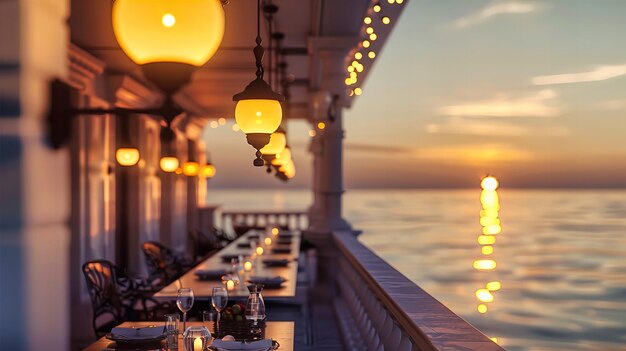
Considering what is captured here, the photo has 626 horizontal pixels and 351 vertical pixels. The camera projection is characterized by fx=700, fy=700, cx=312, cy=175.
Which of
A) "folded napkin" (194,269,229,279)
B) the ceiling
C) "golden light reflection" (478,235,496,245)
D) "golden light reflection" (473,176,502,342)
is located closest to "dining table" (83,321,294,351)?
"folded napkin" (194,269,229,279)

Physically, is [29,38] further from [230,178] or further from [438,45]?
[230,178]

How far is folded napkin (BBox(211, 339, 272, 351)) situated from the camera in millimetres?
2660

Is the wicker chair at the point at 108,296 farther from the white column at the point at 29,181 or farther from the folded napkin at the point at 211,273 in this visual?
the white column at the point at 29,181

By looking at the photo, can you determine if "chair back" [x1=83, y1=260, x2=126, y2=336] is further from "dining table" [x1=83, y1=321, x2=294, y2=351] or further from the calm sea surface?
the calm sea surface

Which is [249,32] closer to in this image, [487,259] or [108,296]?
[108,296]

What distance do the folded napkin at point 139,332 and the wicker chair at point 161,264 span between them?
4060mm

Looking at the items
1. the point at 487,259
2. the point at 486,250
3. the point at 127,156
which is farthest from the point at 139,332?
the point at 486,250

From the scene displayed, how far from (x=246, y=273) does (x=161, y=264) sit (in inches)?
93.4

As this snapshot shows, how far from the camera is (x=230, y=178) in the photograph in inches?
1013

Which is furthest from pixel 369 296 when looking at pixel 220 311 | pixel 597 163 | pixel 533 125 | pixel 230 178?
pixel 533 125

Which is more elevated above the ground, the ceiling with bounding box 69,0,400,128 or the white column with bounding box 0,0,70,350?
the ceiling with bounding box 69,0,400,128

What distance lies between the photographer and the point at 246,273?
17.7ft

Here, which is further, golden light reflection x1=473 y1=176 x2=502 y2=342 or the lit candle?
golden light reflection x1=473 y1=176 x2=502 y2=342

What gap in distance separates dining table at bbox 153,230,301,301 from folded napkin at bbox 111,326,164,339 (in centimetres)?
131
